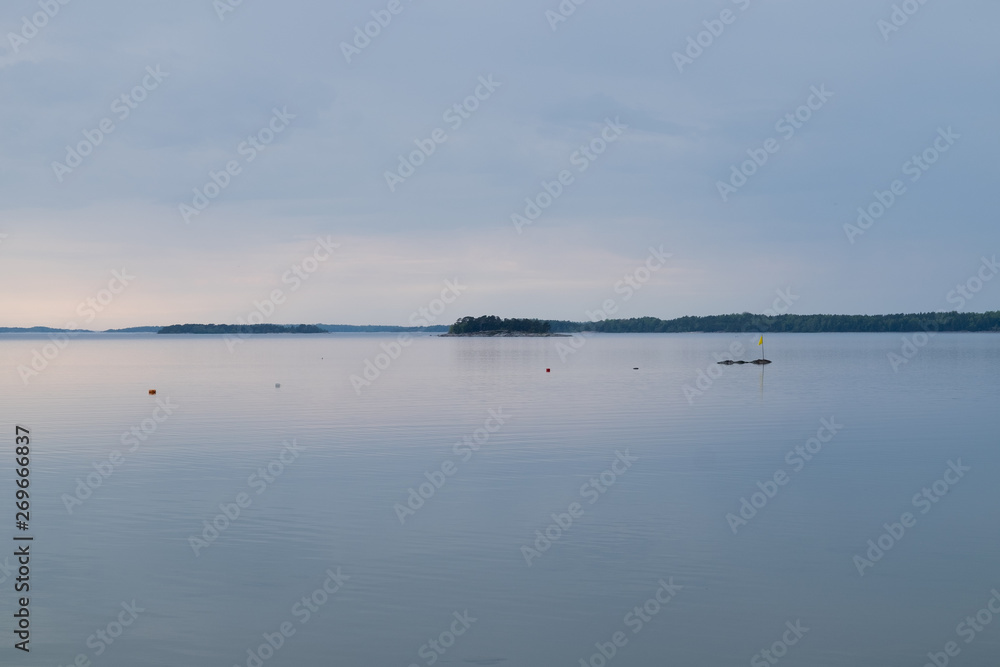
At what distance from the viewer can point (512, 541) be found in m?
17.6

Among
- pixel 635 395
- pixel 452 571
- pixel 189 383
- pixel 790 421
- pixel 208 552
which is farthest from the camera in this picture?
pixel 189 383

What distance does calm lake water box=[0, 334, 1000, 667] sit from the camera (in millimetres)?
12641

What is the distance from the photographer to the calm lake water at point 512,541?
12641 mm

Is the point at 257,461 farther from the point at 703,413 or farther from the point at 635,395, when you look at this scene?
the point at 635,395

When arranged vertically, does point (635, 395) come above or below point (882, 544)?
above

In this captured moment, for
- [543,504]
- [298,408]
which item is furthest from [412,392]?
[543,504]

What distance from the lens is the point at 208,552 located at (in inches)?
665

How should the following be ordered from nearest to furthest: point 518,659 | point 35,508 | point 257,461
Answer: point 518,659 → point 35,508 → point 257,461

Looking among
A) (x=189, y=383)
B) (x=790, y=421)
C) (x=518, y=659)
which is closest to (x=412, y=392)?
(x=189, y=383)

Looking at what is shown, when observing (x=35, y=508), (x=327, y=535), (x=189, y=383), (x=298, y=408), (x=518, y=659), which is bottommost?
(x=518, y=659)

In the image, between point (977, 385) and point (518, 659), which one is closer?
point (518, 659)

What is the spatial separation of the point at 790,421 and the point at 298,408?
22772 mm

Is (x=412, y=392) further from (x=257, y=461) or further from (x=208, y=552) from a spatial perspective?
(x=208, y=552)

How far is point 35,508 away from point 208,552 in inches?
249
